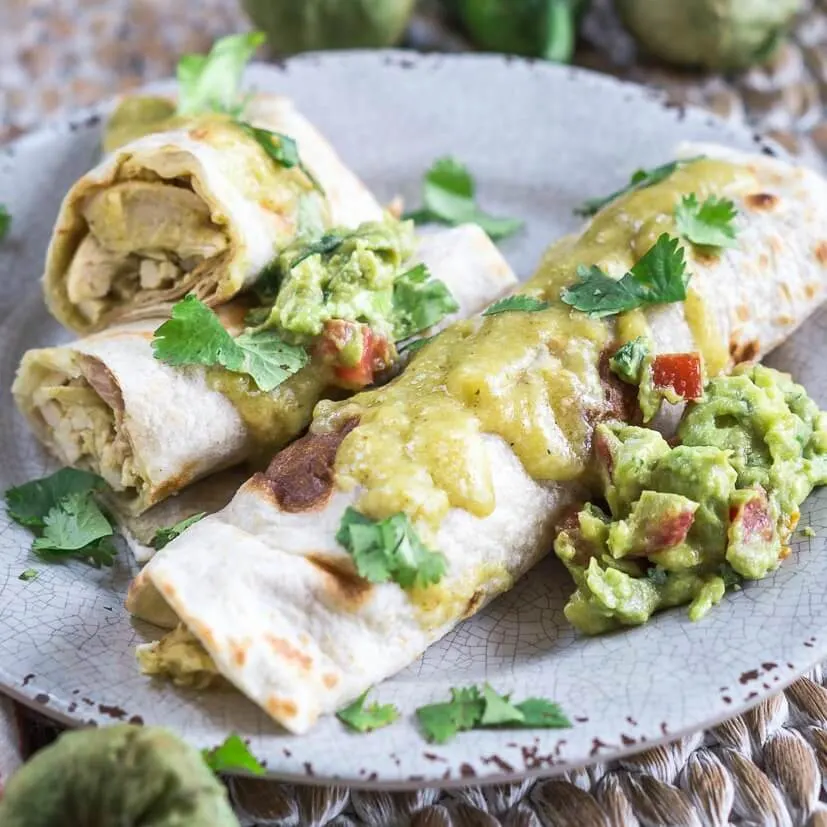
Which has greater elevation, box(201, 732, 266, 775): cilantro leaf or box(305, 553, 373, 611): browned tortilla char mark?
box(305, 553, 373, 611): browned tortilla char mark

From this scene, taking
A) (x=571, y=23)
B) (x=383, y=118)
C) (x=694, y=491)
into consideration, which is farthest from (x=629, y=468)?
(x=571, y=23)

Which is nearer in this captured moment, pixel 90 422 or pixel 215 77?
pixel 90 422

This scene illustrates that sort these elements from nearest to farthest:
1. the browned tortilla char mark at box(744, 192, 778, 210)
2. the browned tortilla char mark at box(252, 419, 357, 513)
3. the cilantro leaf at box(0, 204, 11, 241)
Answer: the browned tortilla char mark at box(252, 419, 357, 513) < the browned tortilla char mark at box(744, 192, 778, 210) < the cilantro leaf at box(0, 204, 11, 241)

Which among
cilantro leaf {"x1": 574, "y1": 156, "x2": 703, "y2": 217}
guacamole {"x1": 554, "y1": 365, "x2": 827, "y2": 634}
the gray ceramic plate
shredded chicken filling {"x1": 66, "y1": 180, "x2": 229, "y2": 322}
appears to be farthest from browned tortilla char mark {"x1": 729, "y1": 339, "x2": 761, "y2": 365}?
shredded chicken filling {"x1": 66, "y1": 180, "x2": 229, "y2": 322}

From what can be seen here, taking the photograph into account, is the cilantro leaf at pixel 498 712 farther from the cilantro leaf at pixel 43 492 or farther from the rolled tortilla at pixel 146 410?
the cilantro leaf at pixel 43 492

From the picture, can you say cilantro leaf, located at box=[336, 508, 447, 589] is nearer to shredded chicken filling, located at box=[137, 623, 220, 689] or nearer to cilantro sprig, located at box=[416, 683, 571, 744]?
cilantro sprig, located at box=[416, 683, 571, 744]

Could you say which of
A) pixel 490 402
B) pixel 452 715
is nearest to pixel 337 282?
pixel 490 402

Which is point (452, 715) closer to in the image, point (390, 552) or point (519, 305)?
point (390, 552)
